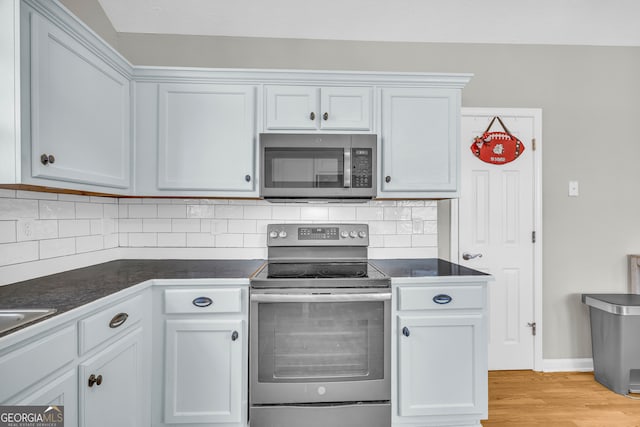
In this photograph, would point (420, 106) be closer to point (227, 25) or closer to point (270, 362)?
point (227, 25)

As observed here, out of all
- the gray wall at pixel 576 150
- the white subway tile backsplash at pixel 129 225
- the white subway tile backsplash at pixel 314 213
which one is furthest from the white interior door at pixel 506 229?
the white subway tile backsplash at pixel 129 225

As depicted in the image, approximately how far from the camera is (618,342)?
2.29 m

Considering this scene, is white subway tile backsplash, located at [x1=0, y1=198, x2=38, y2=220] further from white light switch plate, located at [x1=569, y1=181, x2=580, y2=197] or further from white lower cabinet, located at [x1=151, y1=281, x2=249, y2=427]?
white light switch plate, located at [x1=569, y1=181, x2=580, y2=197]

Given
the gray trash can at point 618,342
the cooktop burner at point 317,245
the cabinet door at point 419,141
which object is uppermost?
the cabinet door at point 419,141

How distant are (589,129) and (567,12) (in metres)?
0.88

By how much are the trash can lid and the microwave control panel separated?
1.88m

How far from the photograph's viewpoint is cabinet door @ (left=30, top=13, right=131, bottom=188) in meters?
1.35

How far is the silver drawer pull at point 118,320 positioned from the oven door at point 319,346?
1.88 ft

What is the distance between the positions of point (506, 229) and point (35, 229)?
3.02m

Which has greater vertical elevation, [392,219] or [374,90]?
[374,90]

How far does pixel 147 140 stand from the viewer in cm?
209

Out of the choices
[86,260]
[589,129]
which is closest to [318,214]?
[86,260]

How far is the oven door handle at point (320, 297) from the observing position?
175 cm

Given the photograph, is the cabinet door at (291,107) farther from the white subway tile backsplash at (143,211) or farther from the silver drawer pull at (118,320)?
the silver drawer pull at (118,320)
